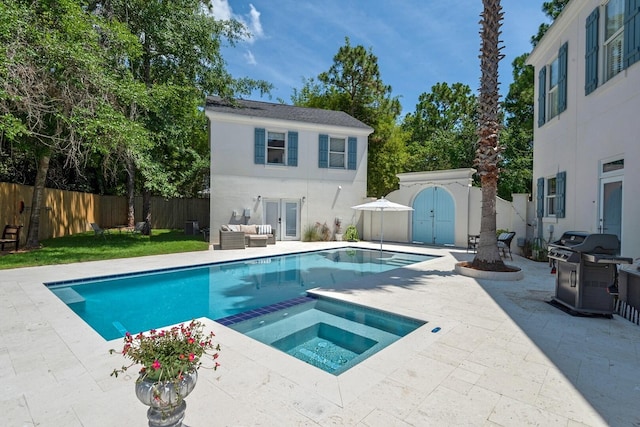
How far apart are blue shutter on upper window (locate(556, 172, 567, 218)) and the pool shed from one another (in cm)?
272

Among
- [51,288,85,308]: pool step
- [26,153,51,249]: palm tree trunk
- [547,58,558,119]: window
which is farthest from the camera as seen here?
[26,153,51,249]: palm tree trunk

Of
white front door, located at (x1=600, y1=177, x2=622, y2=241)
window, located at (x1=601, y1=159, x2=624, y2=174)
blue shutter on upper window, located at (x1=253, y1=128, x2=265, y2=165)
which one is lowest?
white front door, located at (x1=600, y1=177, x2=622, y2=241)

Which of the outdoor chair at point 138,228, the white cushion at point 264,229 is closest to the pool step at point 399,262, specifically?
the white cushion at point 264,229

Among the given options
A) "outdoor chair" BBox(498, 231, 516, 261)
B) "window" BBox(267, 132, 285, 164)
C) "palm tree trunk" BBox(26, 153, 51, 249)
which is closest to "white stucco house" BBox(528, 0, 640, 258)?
"outdoor chair" BBox(498, 231, 516, 261)

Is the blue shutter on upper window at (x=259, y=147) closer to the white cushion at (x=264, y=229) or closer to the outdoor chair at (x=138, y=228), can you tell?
the white cushion at (x=264, y=229)

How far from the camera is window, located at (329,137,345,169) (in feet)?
55.8

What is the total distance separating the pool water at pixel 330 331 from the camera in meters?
4.41

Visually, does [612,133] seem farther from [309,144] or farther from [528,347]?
[309,144]

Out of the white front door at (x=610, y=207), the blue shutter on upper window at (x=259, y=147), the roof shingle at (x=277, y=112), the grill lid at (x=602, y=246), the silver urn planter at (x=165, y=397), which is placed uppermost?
the roof shingle at (x=277, y=112)

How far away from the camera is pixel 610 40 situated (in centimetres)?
750

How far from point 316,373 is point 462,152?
2161 centimetres

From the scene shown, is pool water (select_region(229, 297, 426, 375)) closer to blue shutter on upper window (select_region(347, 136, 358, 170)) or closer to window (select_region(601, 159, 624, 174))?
window (select_region(601, 159, 624, 174))

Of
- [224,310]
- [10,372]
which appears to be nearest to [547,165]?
[224,310]

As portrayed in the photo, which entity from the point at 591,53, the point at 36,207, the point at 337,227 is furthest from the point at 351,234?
the point at 36,207
